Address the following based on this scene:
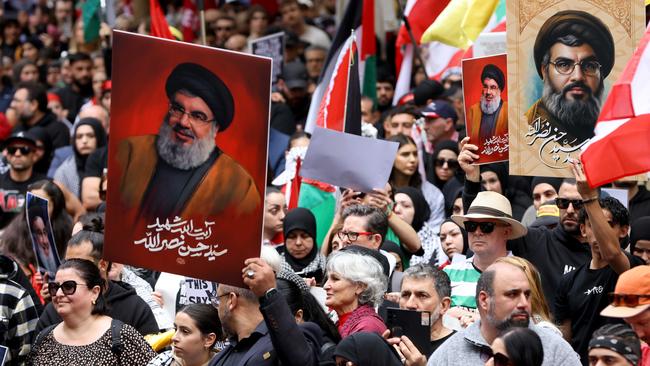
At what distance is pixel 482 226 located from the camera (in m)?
8.84

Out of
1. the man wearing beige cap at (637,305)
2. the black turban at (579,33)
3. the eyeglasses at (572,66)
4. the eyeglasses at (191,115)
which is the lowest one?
the man wearing beige cap at (637,305)

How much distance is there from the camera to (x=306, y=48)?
17.7 m

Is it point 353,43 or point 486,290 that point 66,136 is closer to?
point 353,43

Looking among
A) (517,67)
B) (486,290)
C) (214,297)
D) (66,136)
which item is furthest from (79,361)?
(66,136)

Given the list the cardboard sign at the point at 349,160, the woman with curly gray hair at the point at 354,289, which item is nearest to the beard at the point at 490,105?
the cardboard sign at the point at 349,160

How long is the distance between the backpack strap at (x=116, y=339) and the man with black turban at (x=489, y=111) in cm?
251

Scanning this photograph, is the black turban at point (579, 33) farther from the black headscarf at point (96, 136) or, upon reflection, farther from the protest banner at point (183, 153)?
the black headscarf at point (96, 136)

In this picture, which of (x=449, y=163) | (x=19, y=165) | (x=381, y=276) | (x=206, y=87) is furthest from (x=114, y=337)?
(x=19, y=165)

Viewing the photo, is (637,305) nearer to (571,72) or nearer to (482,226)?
(482,226)

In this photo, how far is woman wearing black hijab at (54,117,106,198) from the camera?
48.2ft

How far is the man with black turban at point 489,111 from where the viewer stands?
9.29 metres

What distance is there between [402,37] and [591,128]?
5702 mm

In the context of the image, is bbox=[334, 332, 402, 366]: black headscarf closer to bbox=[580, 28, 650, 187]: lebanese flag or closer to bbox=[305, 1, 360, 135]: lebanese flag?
bbox=[580, 28, 650, 187]: lebanese flag

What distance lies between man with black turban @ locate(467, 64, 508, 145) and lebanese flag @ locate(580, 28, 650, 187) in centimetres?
175
